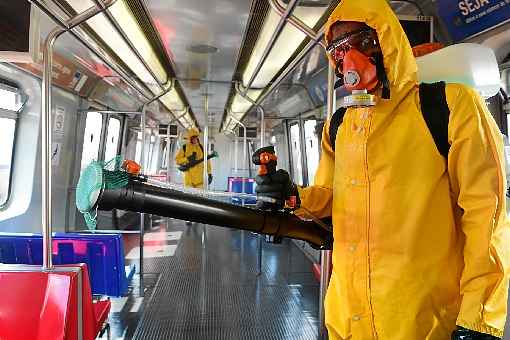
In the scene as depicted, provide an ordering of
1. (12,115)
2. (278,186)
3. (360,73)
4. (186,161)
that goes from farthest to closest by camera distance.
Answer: (186,161), (12,115), (278,186), (360,73)

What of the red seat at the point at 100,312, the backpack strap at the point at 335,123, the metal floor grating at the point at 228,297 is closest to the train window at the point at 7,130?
the metal floor grating at the point at 228,297

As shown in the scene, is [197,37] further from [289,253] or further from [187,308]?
[289,253]

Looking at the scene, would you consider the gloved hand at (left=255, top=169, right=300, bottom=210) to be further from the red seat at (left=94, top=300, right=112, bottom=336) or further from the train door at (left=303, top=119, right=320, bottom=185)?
the train door at (left=303, top=119, right=320, bottom=185)

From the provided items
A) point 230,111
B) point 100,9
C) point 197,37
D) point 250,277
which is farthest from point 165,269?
point 230,111

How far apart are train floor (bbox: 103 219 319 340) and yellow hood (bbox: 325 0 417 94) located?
2.73m

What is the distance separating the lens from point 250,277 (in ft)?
16.9

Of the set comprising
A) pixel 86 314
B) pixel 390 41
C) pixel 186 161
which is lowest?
pixel 86 314

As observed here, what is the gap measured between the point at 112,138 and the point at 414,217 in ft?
24.4

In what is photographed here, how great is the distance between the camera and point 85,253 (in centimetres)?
294

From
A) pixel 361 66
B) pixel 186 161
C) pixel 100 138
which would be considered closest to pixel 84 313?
→ pixel 361 66

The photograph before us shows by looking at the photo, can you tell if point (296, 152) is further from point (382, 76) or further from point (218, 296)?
point (382, 76)

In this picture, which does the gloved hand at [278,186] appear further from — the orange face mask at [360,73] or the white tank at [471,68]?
the white tank at [471,68]

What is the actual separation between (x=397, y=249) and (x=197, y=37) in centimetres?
335

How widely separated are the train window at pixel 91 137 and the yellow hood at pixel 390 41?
5.39m
